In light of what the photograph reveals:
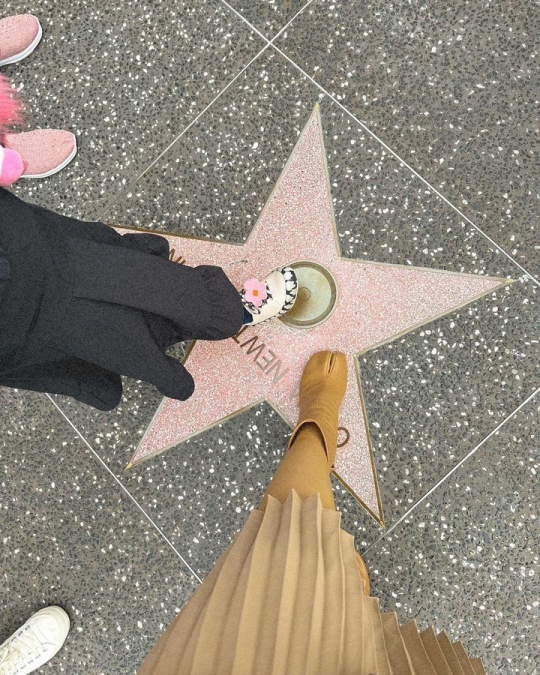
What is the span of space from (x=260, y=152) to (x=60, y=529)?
0.93m

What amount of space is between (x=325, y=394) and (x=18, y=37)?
3.49 feet

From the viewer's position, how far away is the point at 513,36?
45.4 inches

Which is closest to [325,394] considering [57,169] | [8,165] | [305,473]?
[305,473]

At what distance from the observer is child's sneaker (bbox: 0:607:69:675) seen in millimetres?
1195

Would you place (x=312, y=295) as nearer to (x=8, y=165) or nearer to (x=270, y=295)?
(x=270, y=295)

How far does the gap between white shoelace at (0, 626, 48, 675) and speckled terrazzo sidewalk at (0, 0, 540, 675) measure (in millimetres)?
53

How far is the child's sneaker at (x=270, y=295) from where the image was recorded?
43.3 inches

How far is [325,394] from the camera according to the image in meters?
1.07

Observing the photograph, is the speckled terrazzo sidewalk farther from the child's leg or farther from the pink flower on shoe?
the child's leg

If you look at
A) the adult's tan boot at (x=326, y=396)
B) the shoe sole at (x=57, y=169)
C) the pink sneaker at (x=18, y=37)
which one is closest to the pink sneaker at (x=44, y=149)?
the shoe sole at (x=57, y=169)

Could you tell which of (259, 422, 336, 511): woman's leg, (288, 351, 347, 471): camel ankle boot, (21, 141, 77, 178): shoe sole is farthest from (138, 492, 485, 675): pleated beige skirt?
(21, 141, 77, 178): shoe sole

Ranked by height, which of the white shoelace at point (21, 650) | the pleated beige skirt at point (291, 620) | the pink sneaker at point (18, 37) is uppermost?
the pink sneaker at point (18, 37)

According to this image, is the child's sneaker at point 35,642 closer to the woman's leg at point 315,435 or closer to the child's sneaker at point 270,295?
the woman's leg at point 315,435

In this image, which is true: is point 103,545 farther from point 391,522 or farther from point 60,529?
point 391,522
